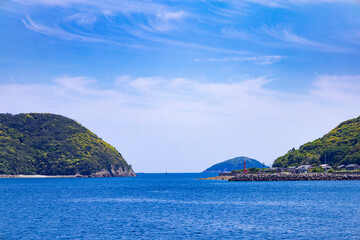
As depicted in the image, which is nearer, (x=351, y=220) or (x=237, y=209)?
(x=351, y=220)

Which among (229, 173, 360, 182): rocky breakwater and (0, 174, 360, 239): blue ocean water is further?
(229, 173, 360, 182): rocky breakwater

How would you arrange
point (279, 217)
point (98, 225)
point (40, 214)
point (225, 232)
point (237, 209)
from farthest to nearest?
point (237, 209), point (40, 214), point (279, 217), point (98, 225), point (225, 232)

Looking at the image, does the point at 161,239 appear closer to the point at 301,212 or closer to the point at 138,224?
the point at 138,224

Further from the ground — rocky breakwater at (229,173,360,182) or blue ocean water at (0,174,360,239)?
rocky breakwater at (229,173,360,182)

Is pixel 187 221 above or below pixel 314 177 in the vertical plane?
below

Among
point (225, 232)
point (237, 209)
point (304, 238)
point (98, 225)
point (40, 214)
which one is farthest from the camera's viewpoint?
point (237, 209)

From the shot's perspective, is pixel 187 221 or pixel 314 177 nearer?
pixel 187 221

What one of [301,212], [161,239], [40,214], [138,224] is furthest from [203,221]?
[40,214]

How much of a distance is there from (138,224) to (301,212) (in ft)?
95.1

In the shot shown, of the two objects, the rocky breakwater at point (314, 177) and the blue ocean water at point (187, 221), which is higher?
the rocky breakwater at point (314, 177)

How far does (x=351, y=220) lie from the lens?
60.0 m

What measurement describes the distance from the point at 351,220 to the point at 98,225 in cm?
3607

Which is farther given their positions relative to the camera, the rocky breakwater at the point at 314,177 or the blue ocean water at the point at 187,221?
the rocky breakwater at the point at 314,177

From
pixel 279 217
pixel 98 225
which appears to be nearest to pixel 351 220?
pixel 279 217
